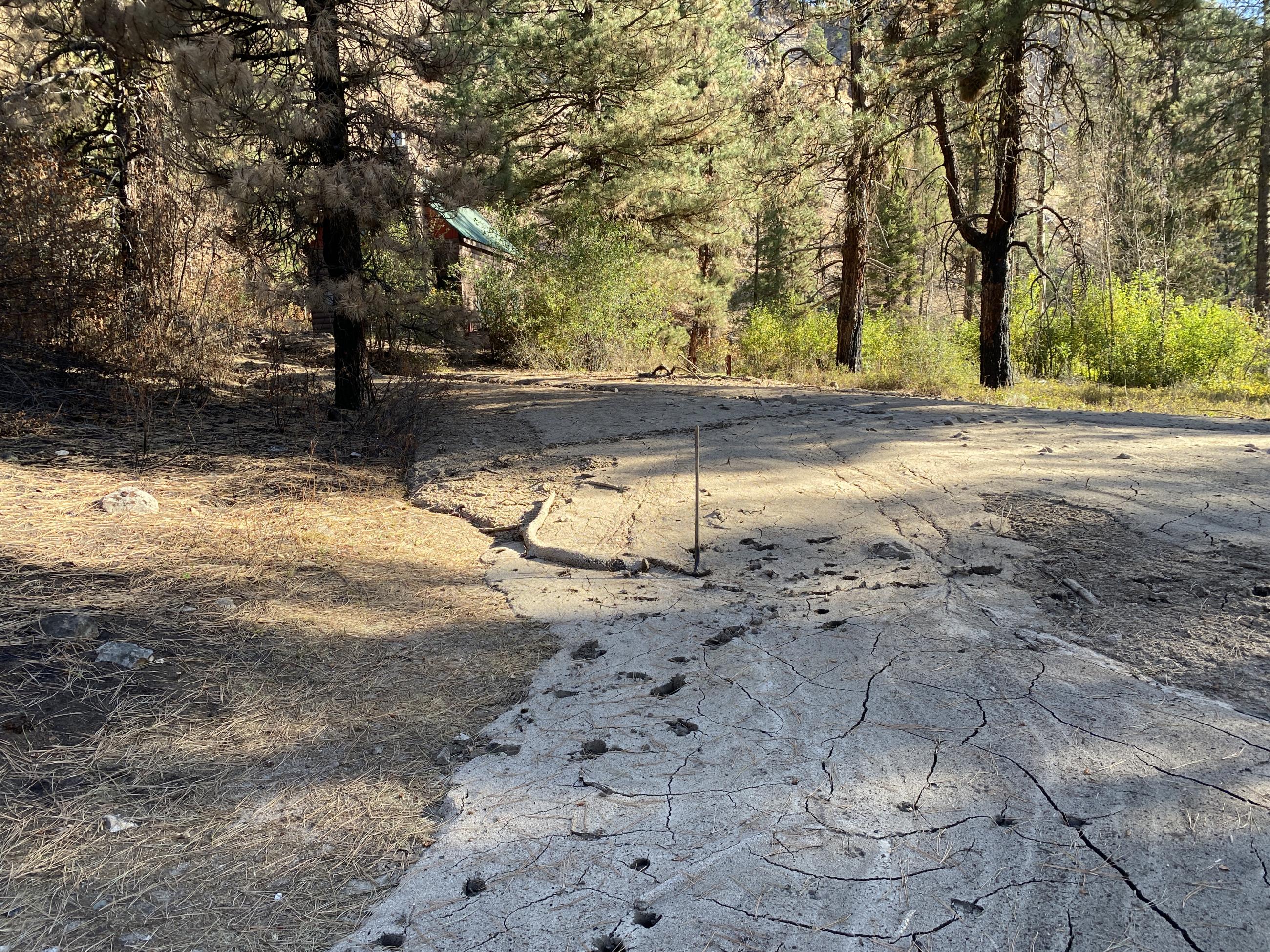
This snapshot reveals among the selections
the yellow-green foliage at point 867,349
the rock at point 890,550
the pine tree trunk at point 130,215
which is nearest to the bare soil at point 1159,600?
the rock at point 890,550

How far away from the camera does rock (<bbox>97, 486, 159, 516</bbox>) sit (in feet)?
16.8

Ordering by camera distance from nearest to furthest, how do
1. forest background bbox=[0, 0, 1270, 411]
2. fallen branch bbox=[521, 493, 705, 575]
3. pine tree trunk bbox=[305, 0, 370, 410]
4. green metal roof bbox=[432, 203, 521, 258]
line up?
1. fallen branch bbox=[521, 493, 705, 575]
2. pine tree trunk bbox=[305, 0, 370, 410]
3. forest background bbox=[0, 0, 1270, 411]
4. green metal roof bbox=[432, 203, 521, 258]

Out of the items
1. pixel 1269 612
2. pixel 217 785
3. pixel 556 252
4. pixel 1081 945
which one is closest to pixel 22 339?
pixel 217 785

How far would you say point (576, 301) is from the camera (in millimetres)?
15648

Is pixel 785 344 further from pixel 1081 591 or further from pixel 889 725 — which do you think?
pixel 889 725

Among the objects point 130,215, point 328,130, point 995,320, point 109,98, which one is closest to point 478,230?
point 109,98

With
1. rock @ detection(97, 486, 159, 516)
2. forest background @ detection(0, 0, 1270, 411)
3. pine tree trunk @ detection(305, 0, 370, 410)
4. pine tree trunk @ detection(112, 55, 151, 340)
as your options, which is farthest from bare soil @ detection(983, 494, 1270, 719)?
pine tree trunk @ detection(112, 55, 151, 340)

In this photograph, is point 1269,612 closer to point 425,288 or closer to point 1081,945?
point 1081,945

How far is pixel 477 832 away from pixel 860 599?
7.81 feet

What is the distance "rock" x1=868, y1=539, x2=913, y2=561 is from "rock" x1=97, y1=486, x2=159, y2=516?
178 inches

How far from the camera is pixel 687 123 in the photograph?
16172 millimetres

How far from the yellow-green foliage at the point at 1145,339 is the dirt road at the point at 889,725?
980 centimetres

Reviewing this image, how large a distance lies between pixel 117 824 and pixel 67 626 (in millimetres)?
1372

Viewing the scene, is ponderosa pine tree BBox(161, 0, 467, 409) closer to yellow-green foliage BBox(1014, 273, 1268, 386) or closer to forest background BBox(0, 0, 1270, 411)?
forest background BBox(0, 0, 1270, 411)
